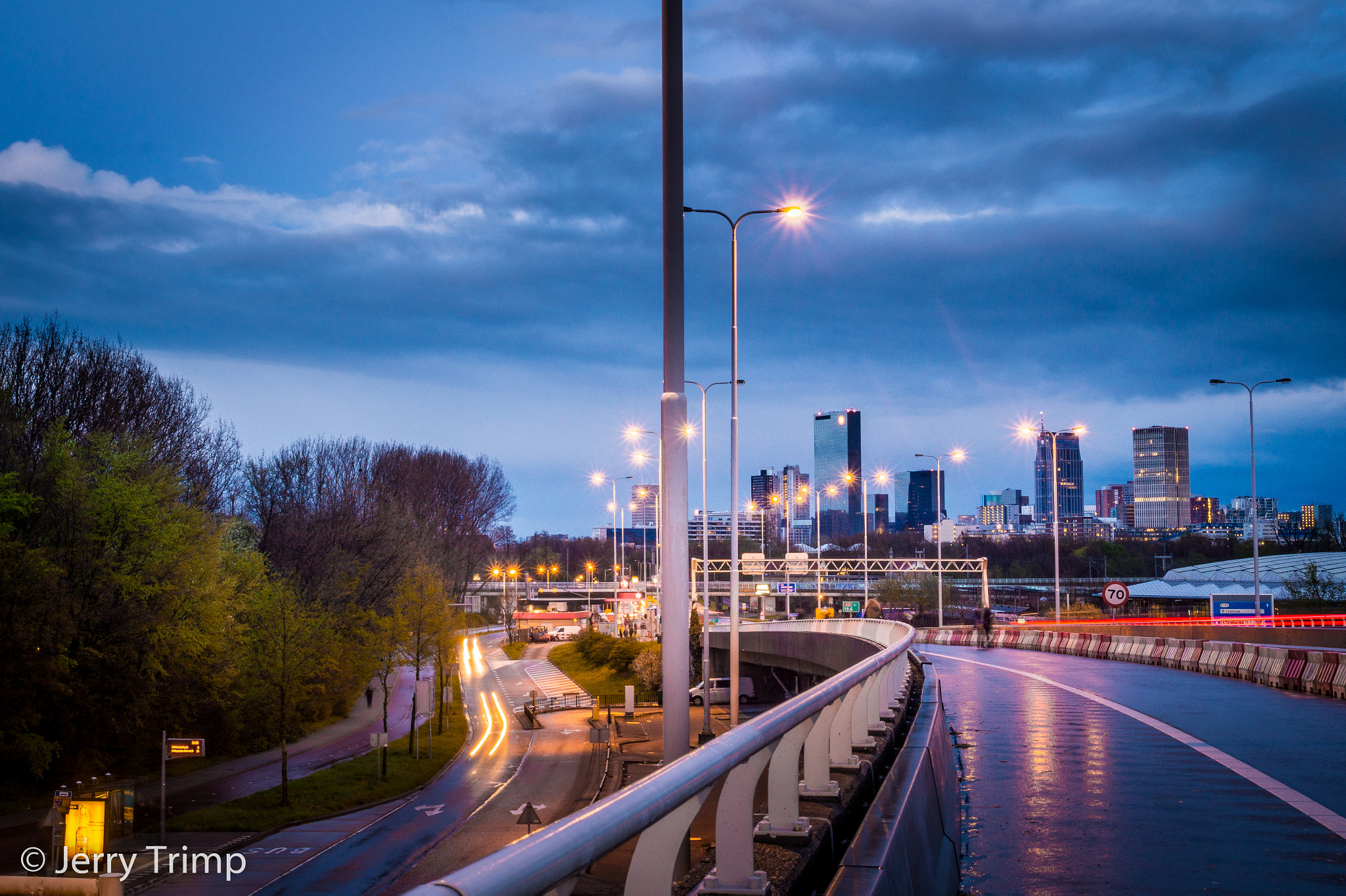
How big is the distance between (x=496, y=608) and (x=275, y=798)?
155 meters

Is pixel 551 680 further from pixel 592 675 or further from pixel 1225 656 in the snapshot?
pixel 1225 656

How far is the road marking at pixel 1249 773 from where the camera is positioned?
27.2 feet

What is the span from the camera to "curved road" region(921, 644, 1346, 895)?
6.54 m

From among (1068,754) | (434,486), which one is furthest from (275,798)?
(434,486)

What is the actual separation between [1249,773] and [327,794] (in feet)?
123

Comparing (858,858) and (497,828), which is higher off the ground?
(858,858)

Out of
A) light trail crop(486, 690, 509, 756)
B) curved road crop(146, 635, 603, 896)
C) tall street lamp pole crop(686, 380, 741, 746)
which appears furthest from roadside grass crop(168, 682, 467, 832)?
tall street lamp pole crop(686, 380, 741, 746)

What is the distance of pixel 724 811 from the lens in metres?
4.35

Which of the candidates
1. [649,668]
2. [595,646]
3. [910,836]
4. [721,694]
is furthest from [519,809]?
[595,646]

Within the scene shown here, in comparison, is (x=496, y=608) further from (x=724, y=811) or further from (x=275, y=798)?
Answer: (x=724, y=811)

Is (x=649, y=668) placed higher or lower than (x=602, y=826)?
lower

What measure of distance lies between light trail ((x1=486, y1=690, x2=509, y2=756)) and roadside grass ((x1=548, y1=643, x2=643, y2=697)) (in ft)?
23.8

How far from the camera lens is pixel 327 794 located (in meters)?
41.5

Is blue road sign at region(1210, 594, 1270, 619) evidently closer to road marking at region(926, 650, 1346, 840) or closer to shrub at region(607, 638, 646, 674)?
road marking at region(926, 650, 1346, 840)
